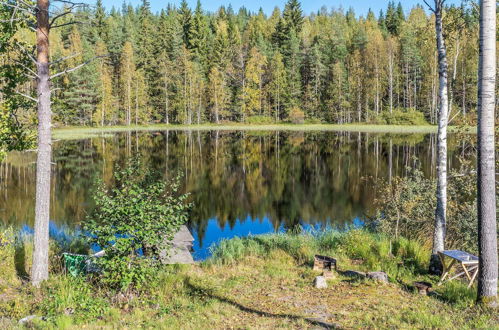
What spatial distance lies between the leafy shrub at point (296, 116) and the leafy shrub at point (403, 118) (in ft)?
39.9

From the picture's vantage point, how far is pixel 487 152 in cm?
755

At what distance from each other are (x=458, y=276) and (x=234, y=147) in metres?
40.7

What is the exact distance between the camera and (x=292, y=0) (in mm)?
101688

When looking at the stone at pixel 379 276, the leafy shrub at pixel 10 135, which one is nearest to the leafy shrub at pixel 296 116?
the leafy shrub at pixel 10 135

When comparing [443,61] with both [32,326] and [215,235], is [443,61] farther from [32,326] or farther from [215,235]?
[215,235]

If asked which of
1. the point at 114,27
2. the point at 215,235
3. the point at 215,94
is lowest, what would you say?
the point at 215,235

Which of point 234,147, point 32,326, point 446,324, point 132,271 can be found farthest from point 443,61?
point 234,147

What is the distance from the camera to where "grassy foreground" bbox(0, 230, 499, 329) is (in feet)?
24.1

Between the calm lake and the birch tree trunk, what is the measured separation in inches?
232

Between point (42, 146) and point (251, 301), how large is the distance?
493 cm

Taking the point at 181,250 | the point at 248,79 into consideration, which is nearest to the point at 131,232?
the point at 181,250

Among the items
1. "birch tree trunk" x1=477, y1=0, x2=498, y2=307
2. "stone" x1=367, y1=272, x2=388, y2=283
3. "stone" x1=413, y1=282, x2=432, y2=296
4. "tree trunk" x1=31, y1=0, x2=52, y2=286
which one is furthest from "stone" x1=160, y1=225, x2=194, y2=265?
"birch tree trunk" x1=477, y1=0, x2=498, y2=307

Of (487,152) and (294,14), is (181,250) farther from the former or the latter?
(294,14)

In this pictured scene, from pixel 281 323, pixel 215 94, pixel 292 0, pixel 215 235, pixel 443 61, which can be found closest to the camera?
pixel 281 323
